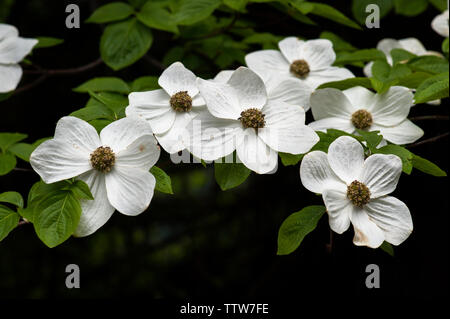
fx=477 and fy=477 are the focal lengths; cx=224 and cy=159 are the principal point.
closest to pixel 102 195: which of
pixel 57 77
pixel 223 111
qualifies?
pixel 223 111

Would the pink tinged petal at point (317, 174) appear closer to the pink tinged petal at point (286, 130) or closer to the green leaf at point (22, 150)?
the pink tinged petal at point (286, 130)

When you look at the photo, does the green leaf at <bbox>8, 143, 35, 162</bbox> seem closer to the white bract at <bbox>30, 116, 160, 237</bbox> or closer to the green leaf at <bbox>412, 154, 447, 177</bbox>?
the white bract at <bbox>30, 116, 160, 237</bbox>

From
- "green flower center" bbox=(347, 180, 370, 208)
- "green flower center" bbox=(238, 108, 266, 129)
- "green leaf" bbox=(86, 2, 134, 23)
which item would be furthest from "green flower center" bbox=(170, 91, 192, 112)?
"green leaf" bbox=(86, 2, 134, 23)

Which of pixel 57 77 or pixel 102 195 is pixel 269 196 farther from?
pixel 102 195

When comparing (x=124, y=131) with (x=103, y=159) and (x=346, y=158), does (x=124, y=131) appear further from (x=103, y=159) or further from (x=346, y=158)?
(x=346, y=158)

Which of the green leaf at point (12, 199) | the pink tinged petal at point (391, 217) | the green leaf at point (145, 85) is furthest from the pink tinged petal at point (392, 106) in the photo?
the green leaf at point (12, 199)
